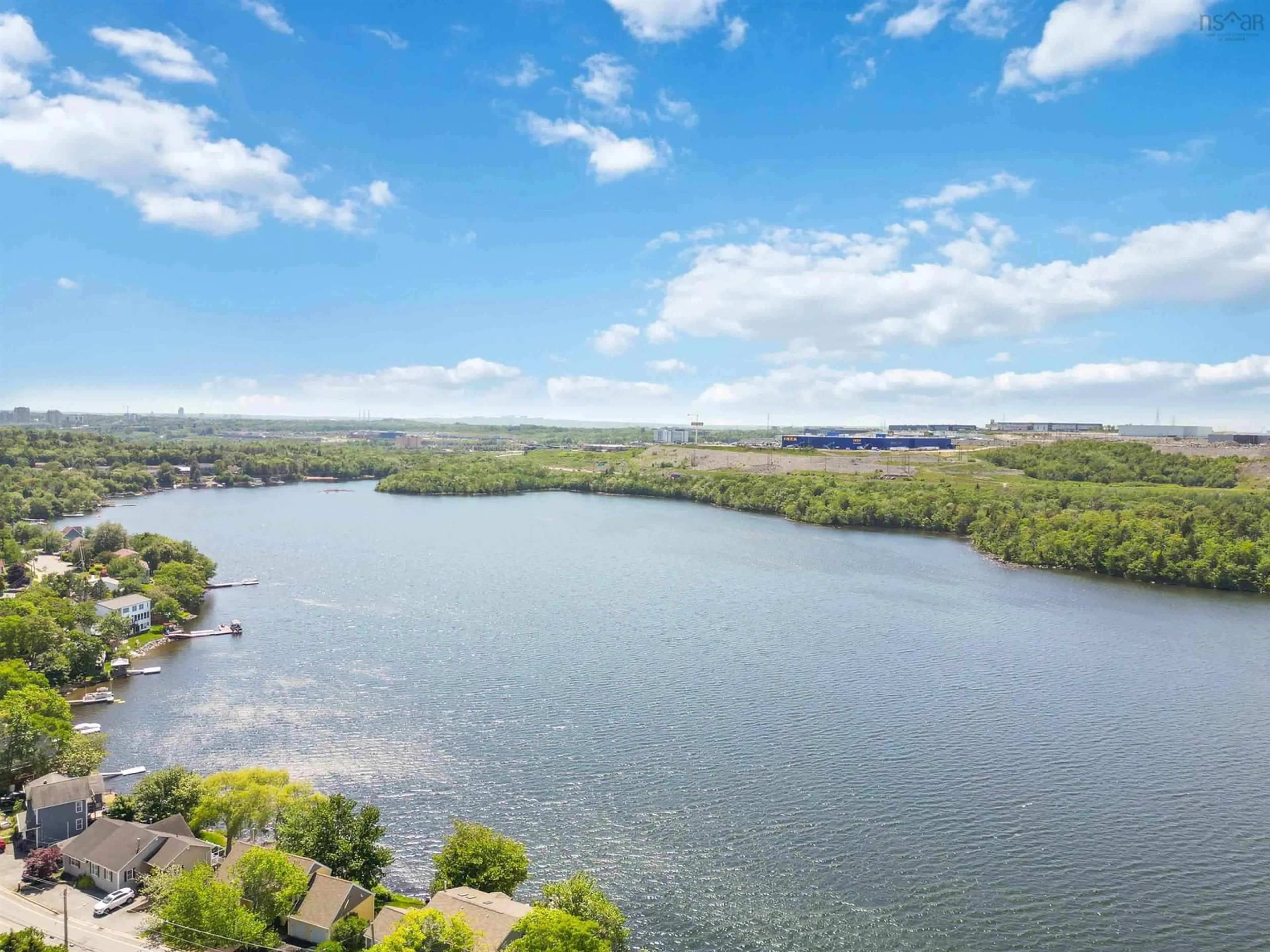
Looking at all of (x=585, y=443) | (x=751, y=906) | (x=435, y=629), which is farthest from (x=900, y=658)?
(x=585, y=443)

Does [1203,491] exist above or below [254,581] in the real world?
above

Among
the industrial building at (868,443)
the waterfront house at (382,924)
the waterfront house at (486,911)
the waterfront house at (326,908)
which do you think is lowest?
the waterfront house at (382,924)

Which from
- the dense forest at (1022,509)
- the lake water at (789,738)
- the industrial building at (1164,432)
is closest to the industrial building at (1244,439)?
the industrial building at (1164,432)

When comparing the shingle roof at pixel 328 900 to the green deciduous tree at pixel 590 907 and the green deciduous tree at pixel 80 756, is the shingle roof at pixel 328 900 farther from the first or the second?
the green deciduous tree at pixel 80 756

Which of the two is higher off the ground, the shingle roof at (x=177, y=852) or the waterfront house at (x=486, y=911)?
the waterfront house at (x=486, y=911)

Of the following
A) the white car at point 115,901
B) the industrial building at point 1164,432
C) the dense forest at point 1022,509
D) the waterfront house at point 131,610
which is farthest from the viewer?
the industrial building at point 1164,432

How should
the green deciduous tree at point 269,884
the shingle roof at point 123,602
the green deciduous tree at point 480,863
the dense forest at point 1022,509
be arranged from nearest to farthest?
the green deciduous tree at point 269,884 → the green deciduous tree at point 480,863 → the shingle roof at point 123,602 → the dense forest at point 1022,509

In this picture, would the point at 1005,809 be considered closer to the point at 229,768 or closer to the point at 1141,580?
the point at 229,768
